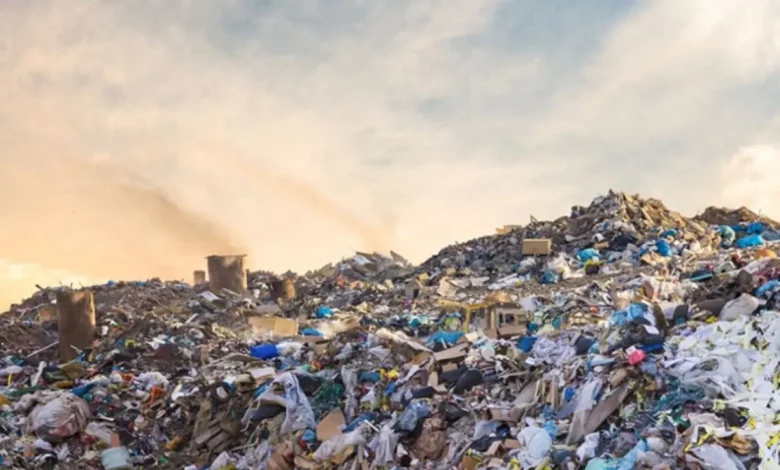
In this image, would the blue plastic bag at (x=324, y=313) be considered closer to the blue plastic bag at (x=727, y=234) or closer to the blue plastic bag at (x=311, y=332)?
the blue plastic bag at (x=311, y=332)

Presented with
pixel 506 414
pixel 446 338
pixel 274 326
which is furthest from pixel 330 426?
pixel 274 326

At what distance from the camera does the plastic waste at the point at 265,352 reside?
9695 millimetres

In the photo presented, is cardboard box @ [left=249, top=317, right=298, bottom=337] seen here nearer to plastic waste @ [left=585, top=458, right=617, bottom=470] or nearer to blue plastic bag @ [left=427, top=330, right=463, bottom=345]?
blue plastic bag @ [left=427, top=330, right=463, bottom=345]

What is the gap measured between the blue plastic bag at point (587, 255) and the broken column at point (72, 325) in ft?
30.7

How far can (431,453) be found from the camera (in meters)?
6.25

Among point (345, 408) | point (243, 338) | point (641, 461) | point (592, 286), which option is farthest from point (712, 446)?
point (243, 338)

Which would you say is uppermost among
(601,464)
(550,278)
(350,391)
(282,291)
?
(282,291)

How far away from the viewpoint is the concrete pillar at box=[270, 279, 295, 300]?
52.7ft

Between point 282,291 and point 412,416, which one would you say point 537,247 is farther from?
point 412,416

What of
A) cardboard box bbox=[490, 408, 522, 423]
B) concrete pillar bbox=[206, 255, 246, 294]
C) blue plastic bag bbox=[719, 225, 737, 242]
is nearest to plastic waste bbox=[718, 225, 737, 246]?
blue plastic bag bbox=[719, 225, 737, 242]

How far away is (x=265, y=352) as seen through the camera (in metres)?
9.74

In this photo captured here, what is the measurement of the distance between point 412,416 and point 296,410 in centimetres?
154

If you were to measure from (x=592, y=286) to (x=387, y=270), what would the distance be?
735 cm

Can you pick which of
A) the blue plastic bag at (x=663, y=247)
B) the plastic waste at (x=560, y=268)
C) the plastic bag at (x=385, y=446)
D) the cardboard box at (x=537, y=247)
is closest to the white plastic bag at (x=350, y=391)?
the plastic bag at (x=385, y=446)
